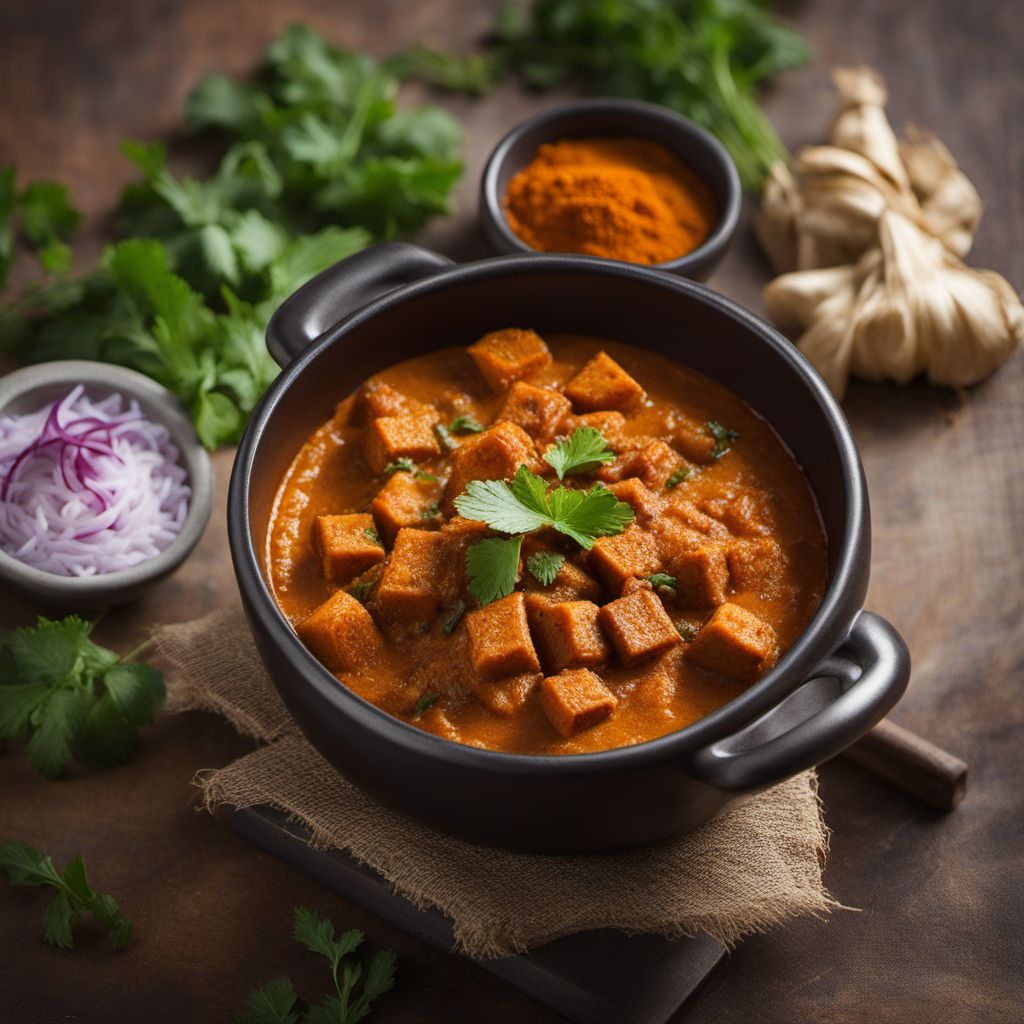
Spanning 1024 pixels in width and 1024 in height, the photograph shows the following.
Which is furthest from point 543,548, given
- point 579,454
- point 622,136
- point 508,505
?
point 622,136

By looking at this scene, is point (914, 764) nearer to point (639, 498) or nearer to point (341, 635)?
point (639, 498)

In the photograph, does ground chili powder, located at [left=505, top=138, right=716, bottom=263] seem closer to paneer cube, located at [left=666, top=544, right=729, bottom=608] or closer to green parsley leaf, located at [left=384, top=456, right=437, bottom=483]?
green parsley leaf, located at [left=384, top=456, right=437, bottom=483]

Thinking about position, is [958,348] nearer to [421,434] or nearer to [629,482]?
[629,482]

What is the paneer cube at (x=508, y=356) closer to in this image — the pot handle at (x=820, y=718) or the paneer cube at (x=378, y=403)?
the paneer cube at (x=378, y=403)

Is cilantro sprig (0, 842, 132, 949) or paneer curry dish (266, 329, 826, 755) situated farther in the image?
cilantro sprig (0, 842, 132, 949)

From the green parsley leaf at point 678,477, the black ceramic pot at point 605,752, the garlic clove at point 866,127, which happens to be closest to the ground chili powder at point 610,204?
the garlic clove at point 866,127

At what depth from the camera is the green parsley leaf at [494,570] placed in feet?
10.7

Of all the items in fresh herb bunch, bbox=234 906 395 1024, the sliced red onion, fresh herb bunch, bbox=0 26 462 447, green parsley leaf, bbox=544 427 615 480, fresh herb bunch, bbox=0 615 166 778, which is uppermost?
green parsley leaf, bbox=544 427 615 480

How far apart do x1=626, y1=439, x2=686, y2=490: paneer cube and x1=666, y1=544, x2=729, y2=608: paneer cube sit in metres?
0.30

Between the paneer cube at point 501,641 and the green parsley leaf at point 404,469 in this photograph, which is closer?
the paneer cube at point 501,641

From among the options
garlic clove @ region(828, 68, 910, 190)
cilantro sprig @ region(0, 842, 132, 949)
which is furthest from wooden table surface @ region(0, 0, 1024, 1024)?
garlic clove @ region(828, 68, 910, 190)

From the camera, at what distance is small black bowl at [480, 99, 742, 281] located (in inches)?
187

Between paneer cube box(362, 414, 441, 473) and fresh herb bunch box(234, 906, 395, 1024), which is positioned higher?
paneer cube box(362, 414, 441, 473)

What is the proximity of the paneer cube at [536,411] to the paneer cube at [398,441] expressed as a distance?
0.21 metres
